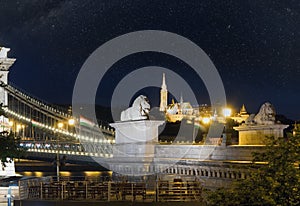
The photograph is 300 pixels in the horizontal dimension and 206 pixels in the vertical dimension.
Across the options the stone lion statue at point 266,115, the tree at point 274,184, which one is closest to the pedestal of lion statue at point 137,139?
the stone lion statue at point 266,115

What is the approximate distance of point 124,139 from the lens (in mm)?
28531

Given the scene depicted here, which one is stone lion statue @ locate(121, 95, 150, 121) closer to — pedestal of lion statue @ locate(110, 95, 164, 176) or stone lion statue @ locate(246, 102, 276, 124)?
pedestal of lion statue @ locate(110, 95, 164, 176)

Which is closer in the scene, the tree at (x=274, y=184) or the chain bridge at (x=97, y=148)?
the tree at (x=274, y=184)

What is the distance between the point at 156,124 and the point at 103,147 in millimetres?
14441

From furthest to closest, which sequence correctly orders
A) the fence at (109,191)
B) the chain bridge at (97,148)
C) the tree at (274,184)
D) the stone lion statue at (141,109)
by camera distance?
the stone lion statue at (141,109), the chain bridge at (97,148), the fence at (109,191), the tree at (274,184)

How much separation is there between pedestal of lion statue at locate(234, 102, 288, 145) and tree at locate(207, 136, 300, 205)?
1094 cm

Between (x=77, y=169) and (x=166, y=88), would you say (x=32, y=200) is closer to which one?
(x=77, y=169)

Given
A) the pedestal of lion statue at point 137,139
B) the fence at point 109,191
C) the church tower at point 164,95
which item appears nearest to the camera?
the fence at point 109,191

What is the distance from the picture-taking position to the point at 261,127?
24172 mm

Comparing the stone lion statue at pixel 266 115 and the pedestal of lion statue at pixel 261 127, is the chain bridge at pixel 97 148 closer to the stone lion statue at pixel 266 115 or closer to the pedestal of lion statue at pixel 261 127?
the pedestal of lion statue at pixel 261 127

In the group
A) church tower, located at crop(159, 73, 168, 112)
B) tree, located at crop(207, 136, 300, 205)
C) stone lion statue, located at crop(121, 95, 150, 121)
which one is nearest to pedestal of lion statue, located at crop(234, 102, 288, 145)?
stone lion statue, located at crop(121, 95, 150, 121)

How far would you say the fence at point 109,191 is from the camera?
20.9m

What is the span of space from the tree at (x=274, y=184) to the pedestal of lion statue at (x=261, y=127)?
1094 centimetres

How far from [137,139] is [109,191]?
7.04 metres
